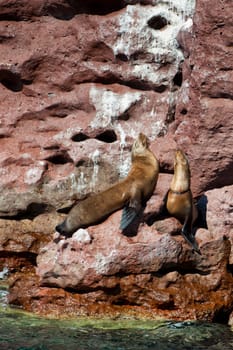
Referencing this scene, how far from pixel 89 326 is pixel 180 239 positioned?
3.85 ft

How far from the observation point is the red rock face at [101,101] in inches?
275

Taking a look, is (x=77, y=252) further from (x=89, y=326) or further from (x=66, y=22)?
(x=66, y=22)

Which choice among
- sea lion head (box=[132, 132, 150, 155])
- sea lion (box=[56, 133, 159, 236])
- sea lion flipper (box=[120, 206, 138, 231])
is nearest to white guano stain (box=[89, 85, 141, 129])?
sea lion head (box=[132, 132, 150, 155])

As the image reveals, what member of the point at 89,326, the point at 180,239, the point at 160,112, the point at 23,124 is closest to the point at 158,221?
the point at 180,239

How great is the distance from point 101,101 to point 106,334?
297 centimetres

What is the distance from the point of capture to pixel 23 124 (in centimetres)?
786

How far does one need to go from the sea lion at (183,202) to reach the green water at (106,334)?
94 centimetres

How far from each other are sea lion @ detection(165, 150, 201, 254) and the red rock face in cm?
11

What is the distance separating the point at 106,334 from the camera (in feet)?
18.3

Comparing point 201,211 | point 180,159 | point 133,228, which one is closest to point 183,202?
point 201,211

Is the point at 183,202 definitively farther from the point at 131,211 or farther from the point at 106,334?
the point at 106,334

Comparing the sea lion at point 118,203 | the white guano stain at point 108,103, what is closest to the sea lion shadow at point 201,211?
the sea lion at point 118,203

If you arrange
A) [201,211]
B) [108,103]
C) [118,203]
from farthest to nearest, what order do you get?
[108,103]
[201,211]
[118,203]

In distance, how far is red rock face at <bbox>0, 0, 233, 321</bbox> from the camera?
6980 millimetres
